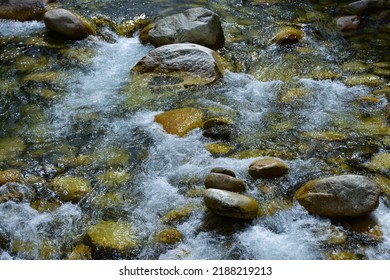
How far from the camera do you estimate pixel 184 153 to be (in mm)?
4566

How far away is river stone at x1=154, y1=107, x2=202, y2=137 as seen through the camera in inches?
194

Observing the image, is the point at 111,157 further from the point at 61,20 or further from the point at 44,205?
the point at 61,20

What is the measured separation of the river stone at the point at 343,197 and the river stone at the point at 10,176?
2752 mm

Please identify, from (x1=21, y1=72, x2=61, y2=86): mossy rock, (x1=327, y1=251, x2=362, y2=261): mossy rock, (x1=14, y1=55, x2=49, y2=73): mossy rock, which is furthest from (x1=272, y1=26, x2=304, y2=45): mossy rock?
(x1=327, y1=251, x2=362, y2=261): mossy rock

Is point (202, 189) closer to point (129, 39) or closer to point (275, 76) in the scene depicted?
point (275, 76)

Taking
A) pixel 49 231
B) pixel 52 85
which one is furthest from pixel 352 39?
pixel 49 231

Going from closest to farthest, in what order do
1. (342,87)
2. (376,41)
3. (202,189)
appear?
(202,189) → (342,87) → (376,41)

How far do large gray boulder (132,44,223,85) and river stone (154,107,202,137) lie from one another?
2.66 feet

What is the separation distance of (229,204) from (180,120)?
176 centimetres

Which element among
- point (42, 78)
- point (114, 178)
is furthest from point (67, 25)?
point (114, 178)

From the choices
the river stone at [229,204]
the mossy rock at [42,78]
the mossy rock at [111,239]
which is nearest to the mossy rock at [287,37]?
the mossy rock at [42,78]

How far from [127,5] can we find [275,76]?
3.96 m

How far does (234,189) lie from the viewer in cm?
386

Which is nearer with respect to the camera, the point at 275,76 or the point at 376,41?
the point at 275,76
